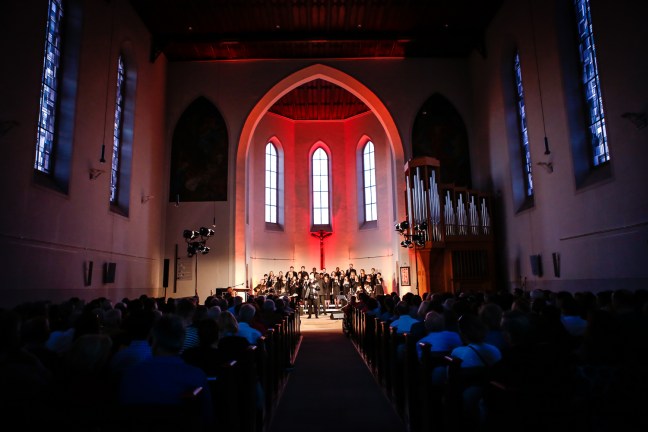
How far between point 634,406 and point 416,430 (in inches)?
77.6

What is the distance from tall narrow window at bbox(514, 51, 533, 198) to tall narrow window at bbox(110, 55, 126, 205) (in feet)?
33.3

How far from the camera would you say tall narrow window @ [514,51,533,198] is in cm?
1168

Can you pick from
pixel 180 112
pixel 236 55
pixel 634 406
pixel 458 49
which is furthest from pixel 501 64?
pixel 634 406

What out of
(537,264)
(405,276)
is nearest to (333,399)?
(537,264)

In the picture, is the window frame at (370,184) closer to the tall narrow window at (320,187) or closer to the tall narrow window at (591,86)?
the tall narrow window at (320,187)

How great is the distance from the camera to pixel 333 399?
4809mm

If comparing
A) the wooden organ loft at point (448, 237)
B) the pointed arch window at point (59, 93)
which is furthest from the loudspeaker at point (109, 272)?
the wooden organ loft at point (448, 237)

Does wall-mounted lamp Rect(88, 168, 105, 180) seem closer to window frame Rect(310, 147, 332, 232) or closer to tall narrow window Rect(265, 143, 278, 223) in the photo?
tall narrow window Rect(265, 143, 278, 223)

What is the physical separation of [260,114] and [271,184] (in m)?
5.05

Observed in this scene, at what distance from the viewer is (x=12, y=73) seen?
6891 millimetres

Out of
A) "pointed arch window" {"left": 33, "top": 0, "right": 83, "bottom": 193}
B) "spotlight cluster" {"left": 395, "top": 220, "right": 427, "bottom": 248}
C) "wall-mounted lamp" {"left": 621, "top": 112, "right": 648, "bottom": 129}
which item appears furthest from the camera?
"spotlight cluster" {"left": 395, "top": 220, "right": 427, "bottom": 248}

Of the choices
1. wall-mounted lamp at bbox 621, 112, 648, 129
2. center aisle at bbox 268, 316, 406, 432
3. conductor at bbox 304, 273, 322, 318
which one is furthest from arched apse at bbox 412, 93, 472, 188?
center aisle at bbox 268, 316, 406, 432

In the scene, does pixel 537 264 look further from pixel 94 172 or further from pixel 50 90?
pixel 50 90

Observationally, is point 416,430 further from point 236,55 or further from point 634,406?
point 236,55
